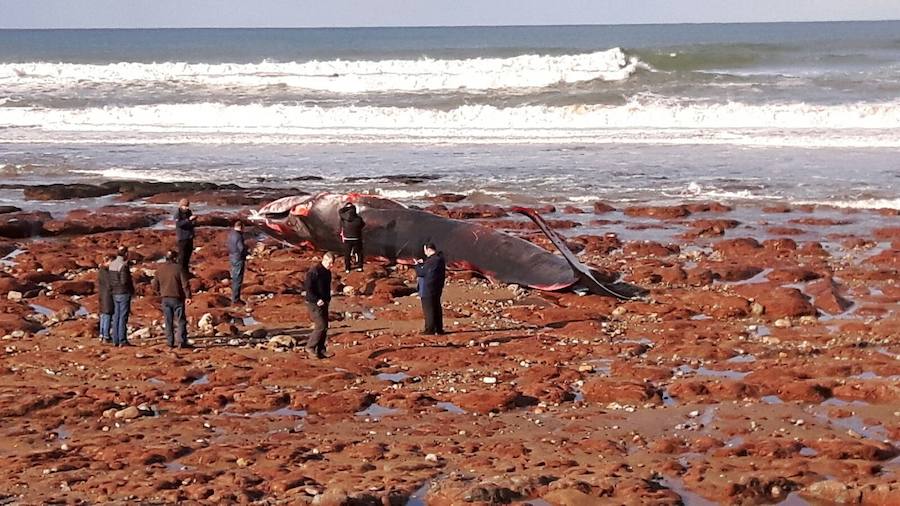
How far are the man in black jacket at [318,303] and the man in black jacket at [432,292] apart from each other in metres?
1.40

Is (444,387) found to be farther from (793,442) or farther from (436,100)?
(436,100)

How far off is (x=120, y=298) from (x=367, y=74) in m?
48.0

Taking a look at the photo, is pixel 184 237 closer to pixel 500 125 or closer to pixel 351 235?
pixel 351 235

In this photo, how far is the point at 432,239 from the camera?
19.8 meters

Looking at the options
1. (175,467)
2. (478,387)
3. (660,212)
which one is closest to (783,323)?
(478,387)

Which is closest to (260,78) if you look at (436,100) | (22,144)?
(436,100)

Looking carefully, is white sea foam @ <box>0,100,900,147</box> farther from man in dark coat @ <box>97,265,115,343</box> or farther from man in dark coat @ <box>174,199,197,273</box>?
man in dark coat @ <box>97,265,115,343</box>

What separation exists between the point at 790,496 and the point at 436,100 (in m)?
42.2

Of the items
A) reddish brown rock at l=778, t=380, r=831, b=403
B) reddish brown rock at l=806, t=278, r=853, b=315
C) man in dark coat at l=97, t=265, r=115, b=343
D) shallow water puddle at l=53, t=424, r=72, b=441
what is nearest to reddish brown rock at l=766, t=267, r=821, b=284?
reddish brown rock at l=806, t=278, r=853, b=315

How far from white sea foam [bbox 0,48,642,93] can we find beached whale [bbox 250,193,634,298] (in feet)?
115

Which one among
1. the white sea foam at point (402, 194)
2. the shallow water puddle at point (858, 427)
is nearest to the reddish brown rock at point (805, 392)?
the shallow water puddle at point (858, 427)

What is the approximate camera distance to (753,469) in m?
10.4

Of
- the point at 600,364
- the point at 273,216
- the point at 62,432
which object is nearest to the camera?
the point at 62,432

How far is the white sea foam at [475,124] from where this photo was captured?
4028 cm
